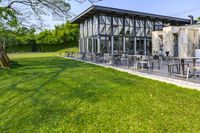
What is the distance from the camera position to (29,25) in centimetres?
1586

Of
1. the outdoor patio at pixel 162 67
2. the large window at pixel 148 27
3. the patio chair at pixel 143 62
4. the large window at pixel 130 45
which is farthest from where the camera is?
the large window at pixel 148 27

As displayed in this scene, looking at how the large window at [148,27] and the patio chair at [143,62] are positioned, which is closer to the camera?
the patio chair at [143,62]

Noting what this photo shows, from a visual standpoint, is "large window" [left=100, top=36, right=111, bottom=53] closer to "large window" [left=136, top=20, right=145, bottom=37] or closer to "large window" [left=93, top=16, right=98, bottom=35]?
"large window" [left=93, top=16, right=98, bottom=35]

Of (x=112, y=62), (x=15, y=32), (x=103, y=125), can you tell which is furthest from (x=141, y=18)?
(x=103, y=125)

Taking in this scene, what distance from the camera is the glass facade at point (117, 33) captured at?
21698 millimetres

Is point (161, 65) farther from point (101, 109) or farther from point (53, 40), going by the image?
point (53, 40)

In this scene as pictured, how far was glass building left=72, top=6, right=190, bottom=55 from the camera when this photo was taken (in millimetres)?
21578

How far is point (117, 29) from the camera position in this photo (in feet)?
74.3

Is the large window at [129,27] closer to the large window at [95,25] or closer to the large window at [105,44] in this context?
the large window at [105,44]

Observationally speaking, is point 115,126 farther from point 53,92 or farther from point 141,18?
point 141,18

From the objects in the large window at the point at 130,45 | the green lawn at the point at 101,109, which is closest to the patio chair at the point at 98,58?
the large window at the point at 130,45

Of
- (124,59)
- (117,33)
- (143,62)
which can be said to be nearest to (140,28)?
(117,33)

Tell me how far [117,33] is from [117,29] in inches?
16.2

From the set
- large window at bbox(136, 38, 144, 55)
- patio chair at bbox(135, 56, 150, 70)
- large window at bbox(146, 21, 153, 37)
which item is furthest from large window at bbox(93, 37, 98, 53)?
patio chair at bbox(135, 56, 150, 70)
